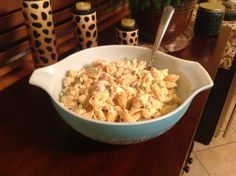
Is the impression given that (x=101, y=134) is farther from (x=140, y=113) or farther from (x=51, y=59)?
(x=51, y=59)

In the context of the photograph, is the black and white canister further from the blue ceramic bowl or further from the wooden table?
the wooden table

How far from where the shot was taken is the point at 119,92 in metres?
0.60

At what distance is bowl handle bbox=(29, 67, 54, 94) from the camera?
0.57 meters

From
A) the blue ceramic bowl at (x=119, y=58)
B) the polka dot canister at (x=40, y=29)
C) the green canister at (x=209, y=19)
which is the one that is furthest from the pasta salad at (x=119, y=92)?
the green canister at (x=209, y=19)

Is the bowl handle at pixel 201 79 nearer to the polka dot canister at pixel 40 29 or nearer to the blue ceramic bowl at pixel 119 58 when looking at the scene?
the blue ceramic bowl at pixel 119 58

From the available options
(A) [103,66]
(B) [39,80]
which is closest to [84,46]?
(A) [103,66]

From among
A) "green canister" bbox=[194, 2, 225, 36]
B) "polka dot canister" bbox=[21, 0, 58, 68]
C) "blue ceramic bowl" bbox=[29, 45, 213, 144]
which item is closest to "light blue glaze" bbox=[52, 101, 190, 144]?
"blue ceramic bowl" bbox=[29, 45, 213, 144]

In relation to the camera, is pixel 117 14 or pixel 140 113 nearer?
pixel 140 113

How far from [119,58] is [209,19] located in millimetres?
493

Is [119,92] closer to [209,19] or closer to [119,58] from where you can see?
[119,58]

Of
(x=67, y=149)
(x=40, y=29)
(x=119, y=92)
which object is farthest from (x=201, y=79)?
(x=40, y=29)

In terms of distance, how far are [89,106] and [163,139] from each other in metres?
0.20

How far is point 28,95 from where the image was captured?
755 millimetres

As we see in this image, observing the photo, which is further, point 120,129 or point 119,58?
point 119,58
